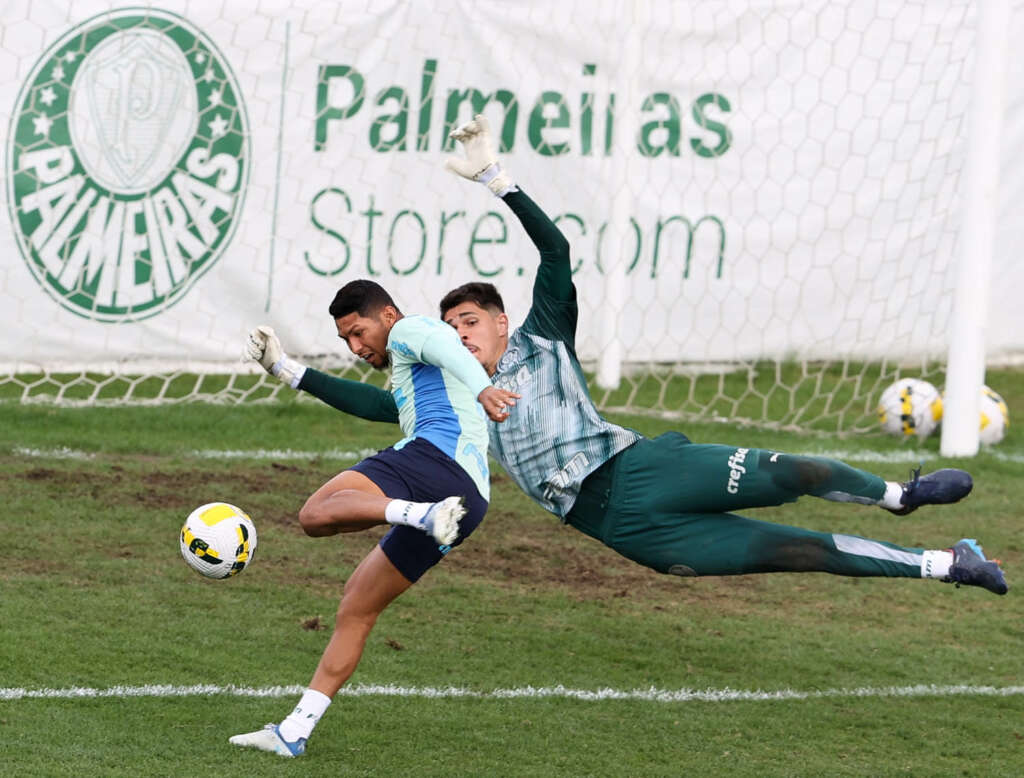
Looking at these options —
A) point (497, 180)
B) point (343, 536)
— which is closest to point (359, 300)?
point (497, 180)

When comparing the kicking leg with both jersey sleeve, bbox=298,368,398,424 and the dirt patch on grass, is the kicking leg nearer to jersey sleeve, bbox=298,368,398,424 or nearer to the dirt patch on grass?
jersey sleeve, bbox=298,368,398,424

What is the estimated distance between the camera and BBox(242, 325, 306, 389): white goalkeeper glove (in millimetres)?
5902

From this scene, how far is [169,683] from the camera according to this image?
5.78 m

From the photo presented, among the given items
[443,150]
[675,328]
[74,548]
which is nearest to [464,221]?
[443,150]

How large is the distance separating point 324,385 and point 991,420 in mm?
6443

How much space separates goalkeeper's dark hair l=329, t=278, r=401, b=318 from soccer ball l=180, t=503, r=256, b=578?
896 mm

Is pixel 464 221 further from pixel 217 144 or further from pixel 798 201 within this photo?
pixel 798 201

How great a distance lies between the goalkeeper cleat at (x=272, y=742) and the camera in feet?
16.8

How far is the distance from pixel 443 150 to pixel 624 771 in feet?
23.8

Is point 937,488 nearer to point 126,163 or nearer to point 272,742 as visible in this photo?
point 272,742

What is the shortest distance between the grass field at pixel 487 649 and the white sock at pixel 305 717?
0.34ft

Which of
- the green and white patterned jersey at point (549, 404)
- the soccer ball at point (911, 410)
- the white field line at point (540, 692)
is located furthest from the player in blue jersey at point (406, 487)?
the soccer ball at point (911, 410)

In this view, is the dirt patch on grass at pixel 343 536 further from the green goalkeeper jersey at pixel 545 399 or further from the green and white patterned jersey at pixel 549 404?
the green and white patterned jersey at pixel 549 404

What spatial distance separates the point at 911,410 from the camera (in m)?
10.8
